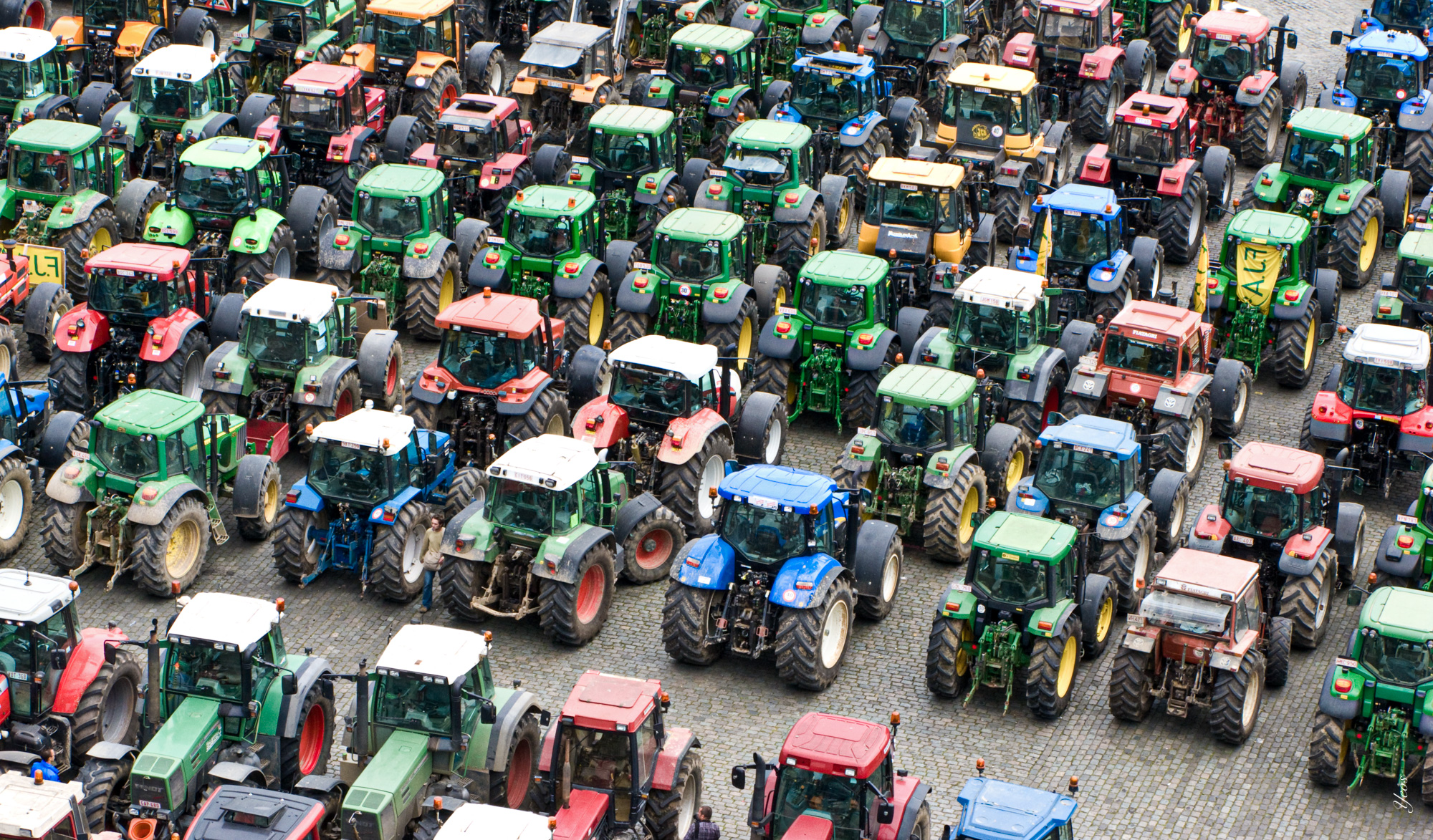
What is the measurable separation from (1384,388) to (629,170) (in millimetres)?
13083

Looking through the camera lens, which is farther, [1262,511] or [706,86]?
[706,86]

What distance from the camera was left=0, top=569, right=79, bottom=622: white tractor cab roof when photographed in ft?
86.9

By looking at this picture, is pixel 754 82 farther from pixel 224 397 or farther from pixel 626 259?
pixel 224 397

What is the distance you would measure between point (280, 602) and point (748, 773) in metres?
5.46

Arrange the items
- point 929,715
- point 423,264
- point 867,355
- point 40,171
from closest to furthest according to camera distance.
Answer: point 929,715
point 867,355
point 423,264
point 40,171

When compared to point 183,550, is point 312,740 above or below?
above

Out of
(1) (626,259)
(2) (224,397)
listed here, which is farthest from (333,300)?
(1) (626,259)

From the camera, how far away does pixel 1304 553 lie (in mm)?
30109

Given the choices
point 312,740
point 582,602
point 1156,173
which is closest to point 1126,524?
point 582,602

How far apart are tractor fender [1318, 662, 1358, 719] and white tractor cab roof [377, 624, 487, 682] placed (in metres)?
9.20

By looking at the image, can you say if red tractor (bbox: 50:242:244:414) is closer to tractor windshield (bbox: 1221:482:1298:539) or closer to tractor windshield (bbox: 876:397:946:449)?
tractor windshield (bbox: 876:397:946:449)

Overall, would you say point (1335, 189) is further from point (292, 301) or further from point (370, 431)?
point (370, 431)

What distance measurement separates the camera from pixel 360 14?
4900 cm

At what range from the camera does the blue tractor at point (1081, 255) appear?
37.4 metres
